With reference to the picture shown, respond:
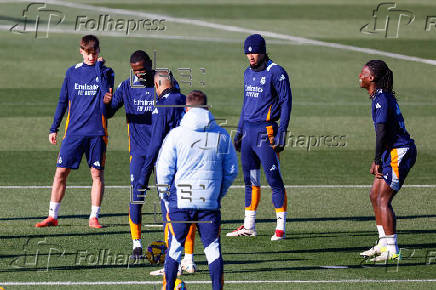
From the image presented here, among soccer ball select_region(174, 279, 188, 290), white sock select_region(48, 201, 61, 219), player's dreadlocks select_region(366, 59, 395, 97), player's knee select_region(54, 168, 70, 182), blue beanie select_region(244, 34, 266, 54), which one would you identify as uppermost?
blue beanie select_region(244, 34, 266, 54)

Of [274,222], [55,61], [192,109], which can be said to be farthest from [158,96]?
[55,61]

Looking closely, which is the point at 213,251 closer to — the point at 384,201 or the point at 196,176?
the point at 196,176

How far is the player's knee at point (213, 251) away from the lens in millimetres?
10102

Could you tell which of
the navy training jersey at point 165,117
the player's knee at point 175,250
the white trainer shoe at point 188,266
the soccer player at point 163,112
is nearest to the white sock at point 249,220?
the white trainer shoe at point 188,266

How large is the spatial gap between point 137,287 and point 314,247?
3.15m

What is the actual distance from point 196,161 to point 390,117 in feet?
11.7

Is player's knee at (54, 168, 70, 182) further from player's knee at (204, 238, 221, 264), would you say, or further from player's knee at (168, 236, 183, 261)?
player's knee at (204, 238, 221, 264)

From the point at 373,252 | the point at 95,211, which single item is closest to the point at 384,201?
the point at 373,252

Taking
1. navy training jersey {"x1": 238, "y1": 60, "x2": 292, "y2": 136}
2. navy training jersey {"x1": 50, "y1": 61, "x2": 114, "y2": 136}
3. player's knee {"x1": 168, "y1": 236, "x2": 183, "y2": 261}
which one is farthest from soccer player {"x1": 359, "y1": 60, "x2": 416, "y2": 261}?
navy training jersey {"x1": 50, "y1": 61, "x2": 114, "y2": 136}

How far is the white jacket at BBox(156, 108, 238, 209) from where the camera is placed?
32.7ft

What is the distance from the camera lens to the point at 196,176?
10031 mm

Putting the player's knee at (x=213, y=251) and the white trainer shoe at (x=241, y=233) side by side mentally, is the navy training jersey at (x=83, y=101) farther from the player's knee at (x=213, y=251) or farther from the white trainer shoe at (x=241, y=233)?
the player's knee at (x=213, y=251)

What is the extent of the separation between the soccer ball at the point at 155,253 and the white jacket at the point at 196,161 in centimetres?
223

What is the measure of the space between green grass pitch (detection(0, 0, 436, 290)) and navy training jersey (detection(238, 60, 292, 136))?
5.67 feet
